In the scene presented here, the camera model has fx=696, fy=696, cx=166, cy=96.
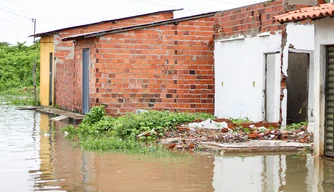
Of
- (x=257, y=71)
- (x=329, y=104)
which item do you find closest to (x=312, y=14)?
(x=329, y=104)

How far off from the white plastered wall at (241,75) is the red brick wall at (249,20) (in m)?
0.23

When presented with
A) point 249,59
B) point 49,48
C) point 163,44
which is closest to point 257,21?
point 249,59

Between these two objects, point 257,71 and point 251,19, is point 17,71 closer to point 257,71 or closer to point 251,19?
point 251,19

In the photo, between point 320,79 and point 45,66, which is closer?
point 320,79

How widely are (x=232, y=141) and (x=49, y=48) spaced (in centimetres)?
1732

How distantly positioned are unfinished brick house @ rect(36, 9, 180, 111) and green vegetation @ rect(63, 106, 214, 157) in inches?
284

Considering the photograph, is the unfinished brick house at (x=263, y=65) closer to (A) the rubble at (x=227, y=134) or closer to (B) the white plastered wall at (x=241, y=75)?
(B) the white plastered wall at (x=241, y=75)

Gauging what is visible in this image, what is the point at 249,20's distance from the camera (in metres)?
20.2

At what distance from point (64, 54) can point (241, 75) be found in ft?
35.4

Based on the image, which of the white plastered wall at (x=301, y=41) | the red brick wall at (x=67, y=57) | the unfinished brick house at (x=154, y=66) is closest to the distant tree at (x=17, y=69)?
the red brick wall at (x=67, y=57)

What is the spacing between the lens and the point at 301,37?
18.2 meters

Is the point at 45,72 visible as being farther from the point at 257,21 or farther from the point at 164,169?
the point at 164,169

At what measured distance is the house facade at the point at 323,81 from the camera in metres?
13.3

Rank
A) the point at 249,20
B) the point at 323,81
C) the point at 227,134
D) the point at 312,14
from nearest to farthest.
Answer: the point at 312,14 < the point at 323,81 < the point at 227,134 < the point at 249,20
